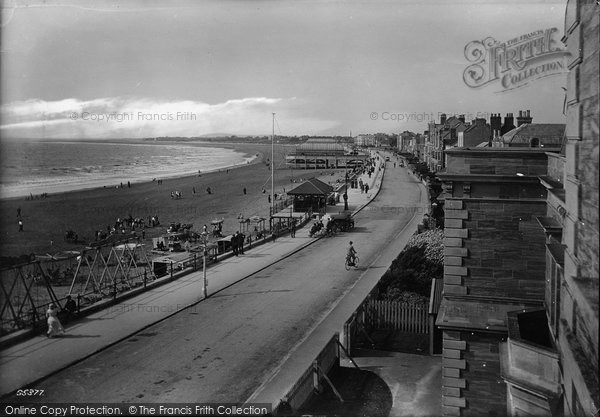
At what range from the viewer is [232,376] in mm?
12258

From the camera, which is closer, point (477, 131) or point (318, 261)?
point (318, 261)

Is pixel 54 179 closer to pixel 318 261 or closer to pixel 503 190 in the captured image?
pixel 318 261

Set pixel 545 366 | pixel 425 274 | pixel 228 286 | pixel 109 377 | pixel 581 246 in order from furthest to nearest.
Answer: pixel 228 286 < pixel 425 274 < pixel 109 377 < pixel 545 366 < pixel 581 246

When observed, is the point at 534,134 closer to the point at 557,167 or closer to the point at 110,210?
the point at 557,167

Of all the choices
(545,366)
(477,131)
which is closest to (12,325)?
(545,366)

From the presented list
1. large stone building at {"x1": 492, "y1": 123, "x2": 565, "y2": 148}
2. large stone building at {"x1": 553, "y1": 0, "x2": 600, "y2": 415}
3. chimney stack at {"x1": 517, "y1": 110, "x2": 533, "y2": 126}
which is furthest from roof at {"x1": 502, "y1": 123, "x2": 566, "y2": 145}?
large stone building at {"x1": 553, "y1": 0, "x2": 600, "y2": 415}

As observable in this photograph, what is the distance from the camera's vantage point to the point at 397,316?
653 inches

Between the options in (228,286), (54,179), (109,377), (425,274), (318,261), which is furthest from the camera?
(54,179)

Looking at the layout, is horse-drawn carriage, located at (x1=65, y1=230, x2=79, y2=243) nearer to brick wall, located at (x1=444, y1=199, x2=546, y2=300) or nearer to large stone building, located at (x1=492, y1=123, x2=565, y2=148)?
large stone building, located at (x1=492, y1=123, x2=565, y2=148)

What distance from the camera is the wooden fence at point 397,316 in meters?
16.2

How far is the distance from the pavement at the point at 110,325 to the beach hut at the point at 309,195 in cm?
1524

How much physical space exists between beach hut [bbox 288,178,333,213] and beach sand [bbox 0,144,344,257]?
503 centimetres

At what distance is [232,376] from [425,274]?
9.36 meters

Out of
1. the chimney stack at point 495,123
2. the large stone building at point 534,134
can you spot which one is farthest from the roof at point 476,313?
the chimney stack at point 495,123
